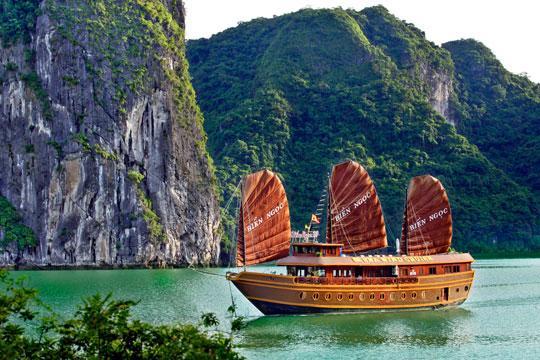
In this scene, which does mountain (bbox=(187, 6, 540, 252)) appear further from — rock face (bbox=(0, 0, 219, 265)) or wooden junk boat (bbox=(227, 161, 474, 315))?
wooden junk boat (bbox=(227, 161, 474, 315))

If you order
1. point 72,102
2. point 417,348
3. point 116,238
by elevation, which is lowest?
point 417,348

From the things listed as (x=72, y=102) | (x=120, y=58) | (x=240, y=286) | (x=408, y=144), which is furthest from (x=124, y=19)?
(x=240, y=286)

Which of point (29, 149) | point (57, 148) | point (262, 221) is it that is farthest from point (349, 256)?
point (29, 149)

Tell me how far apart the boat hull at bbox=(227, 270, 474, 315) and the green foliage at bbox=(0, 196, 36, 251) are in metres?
40.7

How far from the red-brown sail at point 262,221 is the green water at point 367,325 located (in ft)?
8.60

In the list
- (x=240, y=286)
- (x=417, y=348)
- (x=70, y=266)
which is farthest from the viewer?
(x=70, y=266)

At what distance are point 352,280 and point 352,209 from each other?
12.7 feet

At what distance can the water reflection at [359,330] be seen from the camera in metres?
26.2

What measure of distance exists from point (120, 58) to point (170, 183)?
12956 millimetres

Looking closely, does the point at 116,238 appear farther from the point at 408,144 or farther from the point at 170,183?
the point at 408,144

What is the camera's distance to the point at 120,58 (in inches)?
3041

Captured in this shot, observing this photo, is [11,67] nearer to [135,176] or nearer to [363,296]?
[135,176]

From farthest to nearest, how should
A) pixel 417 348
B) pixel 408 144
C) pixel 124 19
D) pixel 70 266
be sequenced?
pixel 408 144 < pixel 124 19 < pixel 70 266 < pixel 417 348

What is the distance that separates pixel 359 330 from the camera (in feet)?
94.8
